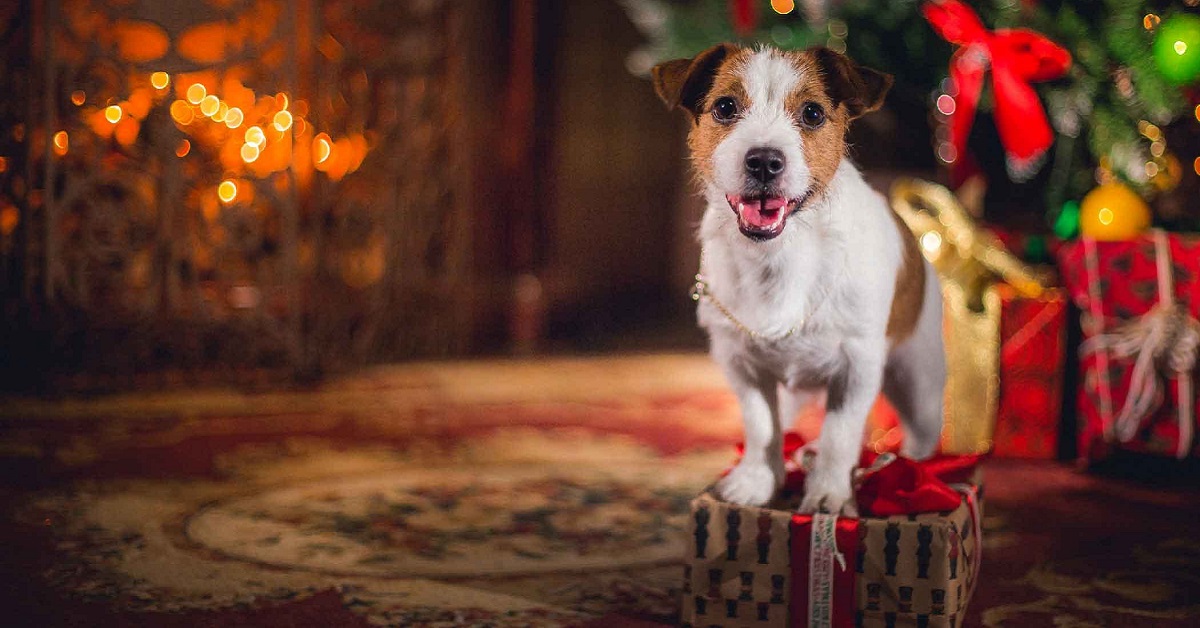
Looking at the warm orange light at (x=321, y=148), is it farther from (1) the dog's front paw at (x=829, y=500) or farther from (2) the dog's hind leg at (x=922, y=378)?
(1) the dog's front paw at (x=829, y=500)

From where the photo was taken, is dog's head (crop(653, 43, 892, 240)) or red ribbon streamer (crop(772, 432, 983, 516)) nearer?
dog's head (crop(653, 43, 892, 240))

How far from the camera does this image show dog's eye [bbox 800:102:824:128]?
4.96 ft

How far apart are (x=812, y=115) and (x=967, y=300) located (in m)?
1.52

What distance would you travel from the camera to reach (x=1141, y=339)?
2.56 m

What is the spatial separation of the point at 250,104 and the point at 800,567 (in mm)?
3051

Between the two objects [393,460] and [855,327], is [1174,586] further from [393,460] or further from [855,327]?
[393,460]

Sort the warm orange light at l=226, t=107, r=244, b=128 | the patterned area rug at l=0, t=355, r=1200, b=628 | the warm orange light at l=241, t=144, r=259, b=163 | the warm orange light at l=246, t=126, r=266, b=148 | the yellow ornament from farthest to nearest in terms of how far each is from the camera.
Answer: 1. the warm orange light at l=241, t=144, r=259, b=163
2. the warm orange light at l=226, t=107, r=244, b=128
3. the warm orange light at l=246, t=126, r=266, b=148
4. the yellow ornament
5. the patterned area rug at l=0, t=355, r=1200, b=628

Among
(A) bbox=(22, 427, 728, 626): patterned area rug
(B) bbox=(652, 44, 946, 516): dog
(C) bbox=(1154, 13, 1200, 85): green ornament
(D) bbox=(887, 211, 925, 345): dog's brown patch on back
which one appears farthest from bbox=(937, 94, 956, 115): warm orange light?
(B) bbox=(652, 44, 946, 516): dog

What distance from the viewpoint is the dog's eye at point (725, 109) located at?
151 centimetres

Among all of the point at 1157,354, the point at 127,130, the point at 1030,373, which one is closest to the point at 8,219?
the point at 127,130

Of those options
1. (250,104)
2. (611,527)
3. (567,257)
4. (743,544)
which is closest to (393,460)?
(611,527)

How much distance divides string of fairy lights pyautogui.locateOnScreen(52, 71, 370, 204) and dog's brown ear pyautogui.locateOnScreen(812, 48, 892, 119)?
2732 millimetres

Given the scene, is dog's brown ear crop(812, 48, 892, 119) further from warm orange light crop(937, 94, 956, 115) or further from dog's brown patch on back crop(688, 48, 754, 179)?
warm orange light crop(937, 94, 956, 115)

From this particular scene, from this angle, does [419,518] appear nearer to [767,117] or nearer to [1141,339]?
[767,117]
